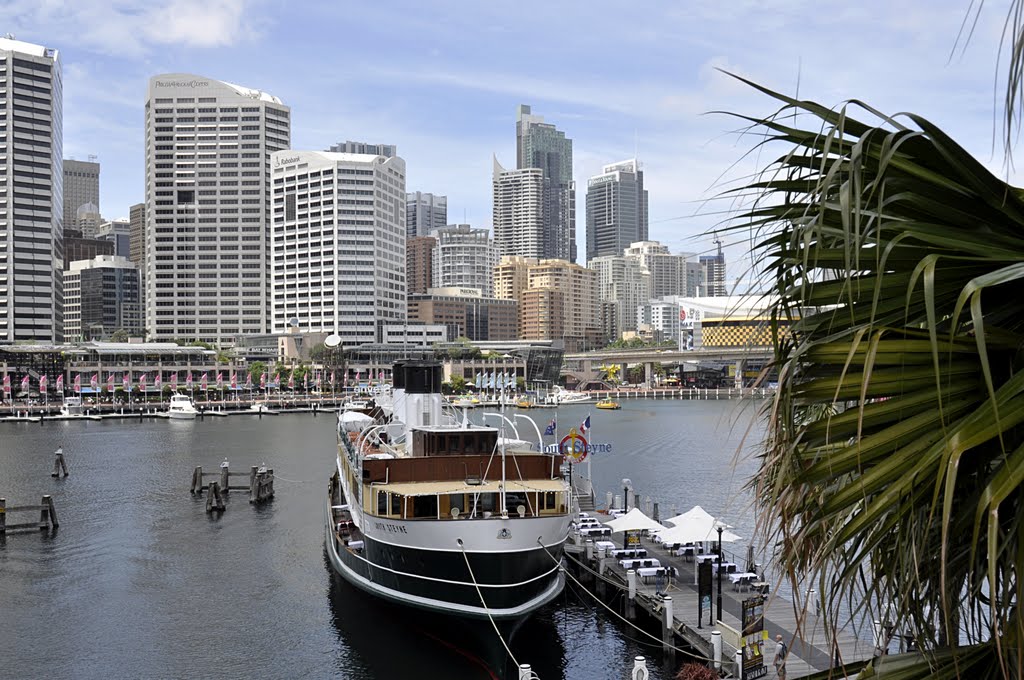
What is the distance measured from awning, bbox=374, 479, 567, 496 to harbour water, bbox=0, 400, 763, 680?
18.9 feet

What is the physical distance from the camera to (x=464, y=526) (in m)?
35.6

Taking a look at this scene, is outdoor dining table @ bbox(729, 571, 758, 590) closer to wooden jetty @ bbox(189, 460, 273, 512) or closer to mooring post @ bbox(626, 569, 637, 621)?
mooring post @ bbox(626, 569, 637, 621)

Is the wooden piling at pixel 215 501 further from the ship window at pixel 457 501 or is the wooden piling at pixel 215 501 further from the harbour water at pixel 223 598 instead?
the ship window at pixel 457 501

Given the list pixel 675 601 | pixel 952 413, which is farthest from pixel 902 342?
pixel 675 601

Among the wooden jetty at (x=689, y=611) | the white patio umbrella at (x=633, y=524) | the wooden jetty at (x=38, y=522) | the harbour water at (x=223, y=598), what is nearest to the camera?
the wooden jetty at (x=689, y=611)

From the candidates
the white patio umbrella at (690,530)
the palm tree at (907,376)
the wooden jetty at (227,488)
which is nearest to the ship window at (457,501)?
the white patio umbrella at (690,530)

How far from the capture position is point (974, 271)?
5004mm

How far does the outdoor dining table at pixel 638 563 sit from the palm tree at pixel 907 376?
38829 millimetres

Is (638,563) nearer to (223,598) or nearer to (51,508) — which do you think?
(223,598)

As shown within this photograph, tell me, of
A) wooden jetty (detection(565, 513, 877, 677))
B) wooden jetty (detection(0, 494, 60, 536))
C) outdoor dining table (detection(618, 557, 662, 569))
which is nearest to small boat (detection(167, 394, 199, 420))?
wooden jetty (detection(0, 494, 60, 536))

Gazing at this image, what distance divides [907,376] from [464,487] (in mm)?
33699

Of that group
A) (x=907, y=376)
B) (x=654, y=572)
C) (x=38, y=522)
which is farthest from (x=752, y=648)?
(x=38, y=522)

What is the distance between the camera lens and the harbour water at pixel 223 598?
119ft

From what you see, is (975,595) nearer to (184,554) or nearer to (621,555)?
(621,555)
